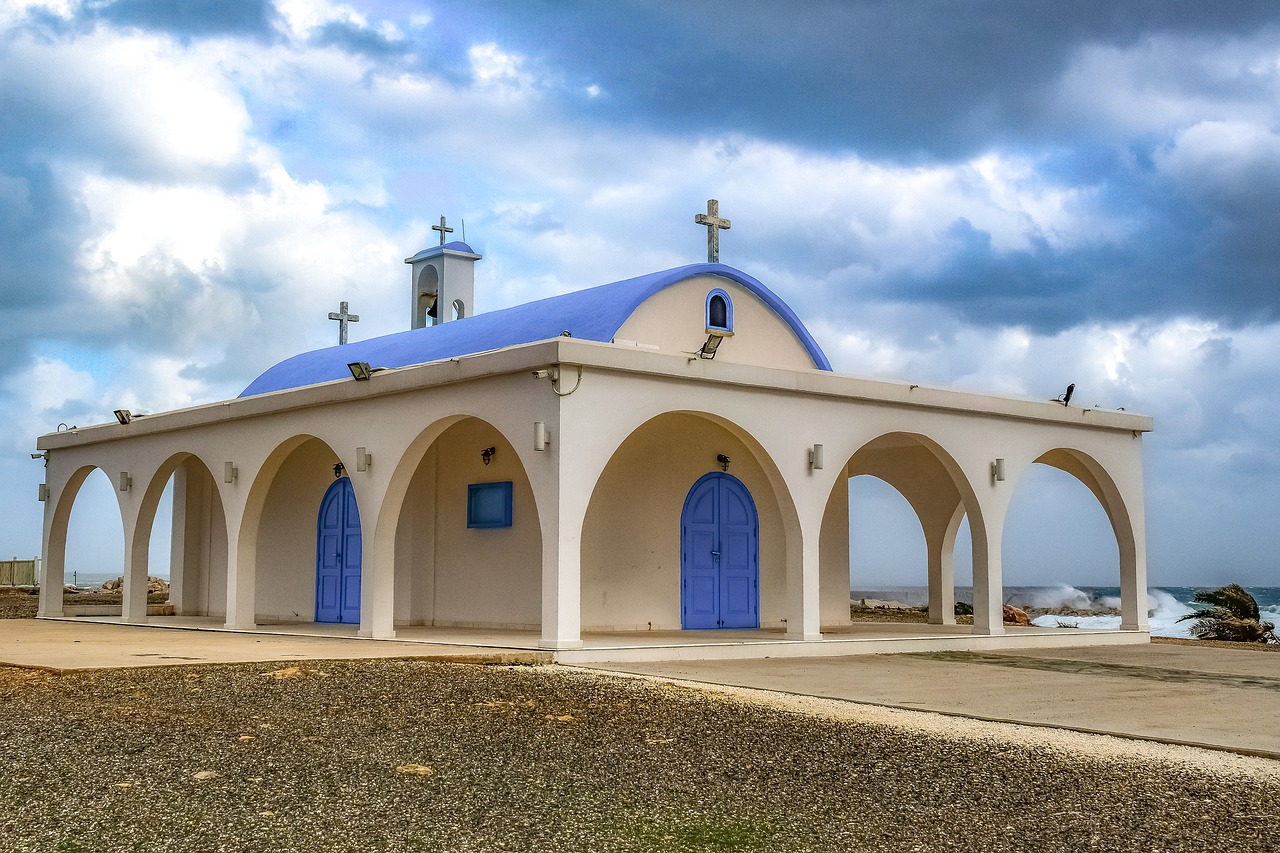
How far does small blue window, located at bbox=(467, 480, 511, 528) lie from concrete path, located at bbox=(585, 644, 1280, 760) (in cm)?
419

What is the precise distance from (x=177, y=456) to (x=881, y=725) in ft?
40.4

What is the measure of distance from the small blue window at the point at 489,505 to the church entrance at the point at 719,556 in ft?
7.15

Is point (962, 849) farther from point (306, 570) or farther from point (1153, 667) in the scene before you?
point (306, 570)

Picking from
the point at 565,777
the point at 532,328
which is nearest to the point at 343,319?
the point at 532,328

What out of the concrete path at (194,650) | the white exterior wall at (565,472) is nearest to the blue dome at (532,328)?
the white exterior wall at (565,472)

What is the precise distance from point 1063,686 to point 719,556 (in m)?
5.85

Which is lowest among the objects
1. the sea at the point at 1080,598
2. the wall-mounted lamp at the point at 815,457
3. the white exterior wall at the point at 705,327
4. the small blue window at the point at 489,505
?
the sea at the point at 1080,598

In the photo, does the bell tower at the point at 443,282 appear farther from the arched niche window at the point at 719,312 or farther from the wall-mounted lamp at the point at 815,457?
the wall-mounted lamp at the point at 815,457

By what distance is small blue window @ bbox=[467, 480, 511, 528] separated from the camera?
1581cm

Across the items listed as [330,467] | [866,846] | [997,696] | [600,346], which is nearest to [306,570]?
A: [330,467]

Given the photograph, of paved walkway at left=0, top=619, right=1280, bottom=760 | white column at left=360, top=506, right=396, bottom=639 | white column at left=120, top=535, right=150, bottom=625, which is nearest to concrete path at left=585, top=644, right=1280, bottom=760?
paved walkway at left=0, top=619, right=1280, bottom=760

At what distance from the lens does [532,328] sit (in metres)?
16.2

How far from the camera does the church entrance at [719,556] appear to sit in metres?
16.0

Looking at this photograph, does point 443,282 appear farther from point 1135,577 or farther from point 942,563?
point 1135,577
